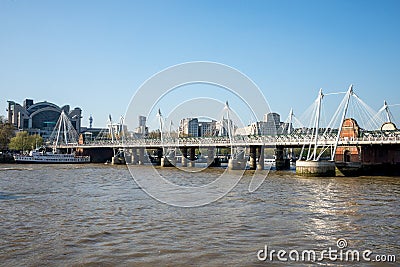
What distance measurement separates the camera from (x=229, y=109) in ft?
281

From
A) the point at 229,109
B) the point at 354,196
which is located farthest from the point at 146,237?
the point at 229,109

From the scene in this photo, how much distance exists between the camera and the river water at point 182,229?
46.1ft

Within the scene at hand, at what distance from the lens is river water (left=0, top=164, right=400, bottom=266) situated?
1405cm

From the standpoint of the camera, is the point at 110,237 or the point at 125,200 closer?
the point at 110,237

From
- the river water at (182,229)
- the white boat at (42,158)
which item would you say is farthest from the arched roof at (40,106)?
the river water at (182,229)

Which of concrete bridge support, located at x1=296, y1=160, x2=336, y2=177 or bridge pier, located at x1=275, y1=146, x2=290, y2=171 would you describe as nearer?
concrete bridge support, located at x1=296, y1=160, x2=336, y2=177

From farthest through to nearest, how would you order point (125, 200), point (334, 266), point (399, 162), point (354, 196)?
point (399, 162) < point (354, 196) < point (125, 200) < point (334, 266)

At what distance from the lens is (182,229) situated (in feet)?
60.2

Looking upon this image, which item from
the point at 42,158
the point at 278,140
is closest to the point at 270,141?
the point at 278,140

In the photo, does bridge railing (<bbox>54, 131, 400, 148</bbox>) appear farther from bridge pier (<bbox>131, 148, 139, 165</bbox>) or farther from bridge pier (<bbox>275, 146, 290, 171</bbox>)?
bridge pier (<bbox>275, 146, 290, 171</bbox>)

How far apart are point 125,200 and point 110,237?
1191 cm

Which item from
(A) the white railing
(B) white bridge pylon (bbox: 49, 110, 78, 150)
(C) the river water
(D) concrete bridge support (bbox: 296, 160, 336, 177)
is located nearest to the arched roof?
(B) white bridge pylon (bbox: 49, 110, 78, 150)

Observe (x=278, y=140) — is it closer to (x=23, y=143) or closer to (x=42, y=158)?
(x=42, y=158)

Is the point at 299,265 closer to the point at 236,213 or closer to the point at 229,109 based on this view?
the point at 236,213
